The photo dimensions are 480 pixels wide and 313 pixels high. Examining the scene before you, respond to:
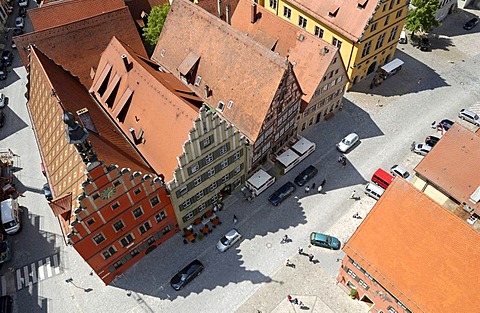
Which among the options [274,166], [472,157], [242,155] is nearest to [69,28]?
[242,155]

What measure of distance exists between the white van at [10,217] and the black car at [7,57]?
3683 cm

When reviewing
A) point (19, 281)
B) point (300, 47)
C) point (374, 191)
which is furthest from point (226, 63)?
point (19, 281)

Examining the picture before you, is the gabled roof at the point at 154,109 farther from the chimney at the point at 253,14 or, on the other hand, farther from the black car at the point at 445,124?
the black car at the point at 445,124

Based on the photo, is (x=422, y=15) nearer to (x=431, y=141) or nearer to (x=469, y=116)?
(x=469, y=116)

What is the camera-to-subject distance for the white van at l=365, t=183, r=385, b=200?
5044cm

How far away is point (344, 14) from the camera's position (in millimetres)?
58406

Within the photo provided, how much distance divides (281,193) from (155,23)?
34.8 metres

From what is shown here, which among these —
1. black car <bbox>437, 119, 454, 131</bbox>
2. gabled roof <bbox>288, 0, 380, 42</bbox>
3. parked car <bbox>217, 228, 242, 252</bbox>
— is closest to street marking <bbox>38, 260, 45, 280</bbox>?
parked car <bbox>217, 228, 242, 252</bbox>

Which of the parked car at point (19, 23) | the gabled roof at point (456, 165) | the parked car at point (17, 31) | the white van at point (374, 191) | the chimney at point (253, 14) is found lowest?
the gabled roof at point (456, 165)

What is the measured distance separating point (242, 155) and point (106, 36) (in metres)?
28.1

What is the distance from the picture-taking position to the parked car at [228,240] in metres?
46.3

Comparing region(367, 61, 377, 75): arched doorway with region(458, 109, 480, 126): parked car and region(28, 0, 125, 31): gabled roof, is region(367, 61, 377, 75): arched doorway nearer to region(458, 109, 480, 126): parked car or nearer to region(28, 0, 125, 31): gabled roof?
region(458, 109, 480, 126): parked car

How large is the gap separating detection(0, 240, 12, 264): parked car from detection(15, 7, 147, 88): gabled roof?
23.8 m

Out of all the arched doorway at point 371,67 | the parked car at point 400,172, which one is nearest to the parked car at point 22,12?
the arched doorway at point 371,67
